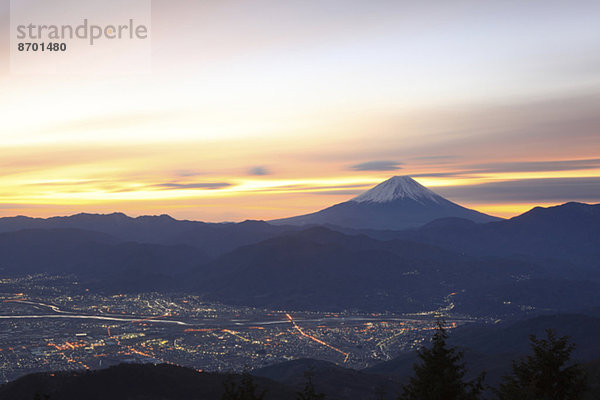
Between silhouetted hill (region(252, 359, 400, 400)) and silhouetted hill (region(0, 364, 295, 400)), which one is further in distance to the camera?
silhouetted hill (region(252, 359, 400, 400))

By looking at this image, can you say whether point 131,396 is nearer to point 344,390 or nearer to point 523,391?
point 344,390

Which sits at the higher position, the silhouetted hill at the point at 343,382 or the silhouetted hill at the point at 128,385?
the silhouetted hill at the point at 128,385

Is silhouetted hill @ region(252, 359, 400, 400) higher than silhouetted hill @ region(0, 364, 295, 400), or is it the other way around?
silhouetted hill @ region(0, 364, 295, 400)

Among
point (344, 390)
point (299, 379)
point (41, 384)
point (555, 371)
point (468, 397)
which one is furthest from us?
point (299, 379)

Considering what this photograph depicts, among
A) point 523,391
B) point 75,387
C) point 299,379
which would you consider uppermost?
point 523,391

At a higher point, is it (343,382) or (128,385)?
(128,385)

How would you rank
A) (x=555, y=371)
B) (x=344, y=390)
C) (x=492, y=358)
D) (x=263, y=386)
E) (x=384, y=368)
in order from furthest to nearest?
(x=384, y=368) → (x=492, y=358) → (x=344, y=390) → (x=263, y=386) → (x=555, y=371)

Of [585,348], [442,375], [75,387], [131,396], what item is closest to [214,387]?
[131,396]

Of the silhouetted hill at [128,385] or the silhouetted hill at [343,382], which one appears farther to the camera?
the silhouetted hill at [343,382]
